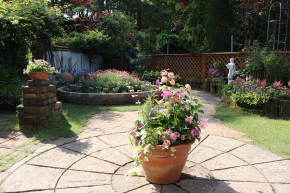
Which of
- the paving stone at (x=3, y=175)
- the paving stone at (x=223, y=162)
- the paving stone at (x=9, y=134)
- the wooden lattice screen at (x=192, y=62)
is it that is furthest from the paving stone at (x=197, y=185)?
the wooden lattice screen at (x=192, y=62)

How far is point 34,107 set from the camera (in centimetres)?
371

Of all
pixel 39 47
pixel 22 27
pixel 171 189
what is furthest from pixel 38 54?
pixel 171 189

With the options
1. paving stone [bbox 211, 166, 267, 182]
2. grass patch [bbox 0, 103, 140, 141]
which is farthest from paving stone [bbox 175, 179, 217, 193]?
grass patch [bbox 0, 103, 140, 141]

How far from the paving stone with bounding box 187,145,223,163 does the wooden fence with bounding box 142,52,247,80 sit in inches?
202

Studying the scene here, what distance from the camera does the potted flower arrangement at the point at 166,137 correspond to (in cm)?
198

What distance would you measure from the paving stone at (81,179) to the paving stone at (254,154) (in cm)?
168

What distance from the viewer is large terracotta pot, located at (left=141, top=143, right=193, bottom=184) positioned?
201 cm

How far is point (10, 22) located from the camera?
600 centimetres

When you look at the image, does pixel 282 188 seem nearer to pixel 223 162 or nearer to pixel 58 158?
pixel 223 162

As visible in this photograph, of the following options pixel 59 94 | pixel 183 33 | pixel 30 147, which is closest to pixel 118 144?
pixel 30 147

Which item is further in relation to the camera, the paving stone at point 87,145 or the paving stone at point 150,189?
the paving stone at point 87,145

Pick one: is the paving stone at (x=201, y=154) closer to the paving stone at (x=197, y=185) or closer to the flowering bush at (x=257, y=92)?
the paving stone at (x=197, y=185)

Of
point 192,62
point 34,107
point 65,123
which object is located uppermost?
point 192,62

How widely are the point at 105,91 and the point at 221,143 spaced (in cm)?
384
